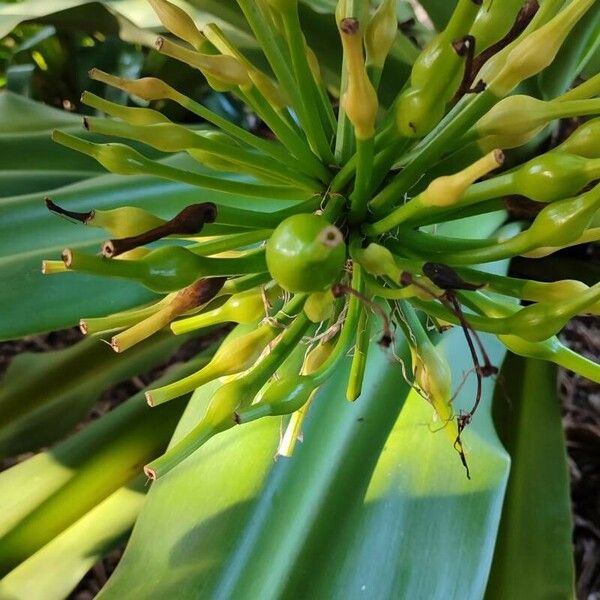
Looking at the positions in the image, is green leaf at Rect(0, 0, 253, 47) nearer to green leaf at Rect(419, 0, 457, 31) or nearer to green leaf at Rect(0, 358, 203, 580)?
green leaf at Rect(419, 0, 457, 31)

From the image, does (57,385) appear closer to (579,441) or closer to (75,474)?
(75,474)

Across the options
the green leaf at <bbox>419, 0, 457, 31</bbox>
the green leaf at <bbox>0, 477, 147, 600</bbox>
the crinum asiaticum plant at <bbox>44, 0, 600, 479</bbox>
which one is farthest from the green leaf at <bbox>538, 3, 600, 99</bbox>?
the green leaf at <bbox>0, 477, 147, 600</bbox>

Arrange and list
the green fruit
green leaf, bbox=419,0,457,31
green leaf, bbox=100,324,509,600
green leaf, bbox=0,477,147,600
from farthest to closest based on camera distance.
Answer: green leaf, bbox=419,0,457,31
green leaf, bbox=0,477,147,600
green leaf, bbox=100,324,509,600
the green fruit

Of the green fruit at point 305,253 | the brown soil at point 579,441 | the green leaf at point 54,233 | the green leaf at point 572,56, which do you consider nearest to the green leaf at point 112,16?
the green leaf at point 54,233

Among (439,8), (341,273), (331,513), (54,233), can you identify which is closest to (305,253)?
(341,273)

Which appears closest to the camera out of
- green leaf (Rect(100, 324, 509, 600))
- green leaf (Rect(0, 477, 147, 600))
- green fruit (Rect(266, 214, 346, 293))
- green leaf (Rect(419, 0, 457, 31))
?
green fruit (Rect(266, 214, 346, 293))

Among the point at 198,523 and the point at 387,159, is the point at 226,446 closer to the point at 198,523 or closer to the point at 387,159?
the point at 198,523
